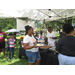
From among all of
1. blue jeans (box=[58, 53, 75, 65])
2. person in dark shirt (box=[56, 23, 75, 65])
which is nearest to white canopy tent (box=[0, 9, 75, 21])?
person in dark shirt (box=[56, 23, 75, 65])

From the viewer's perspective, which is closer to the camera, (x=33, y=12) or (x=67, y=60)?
(x=67, y=60)

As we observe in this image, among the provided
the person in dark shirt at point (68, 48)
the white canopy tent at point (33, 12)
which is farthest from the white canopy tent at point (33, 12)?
the person in dark shirt at point (68, 48)

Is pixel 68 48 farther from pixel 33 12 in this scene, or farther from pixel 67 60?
pixel 33 12

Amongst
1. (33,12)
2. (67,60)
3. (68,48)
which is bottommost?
(67,60)

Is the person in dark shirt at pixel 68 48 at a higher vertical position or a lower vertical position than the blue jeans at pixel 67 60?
higher

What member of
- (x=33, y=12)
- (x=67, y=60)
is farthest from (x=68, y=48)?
(x=33, y=12)

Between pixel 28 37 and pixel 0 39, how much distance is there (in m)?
2.54

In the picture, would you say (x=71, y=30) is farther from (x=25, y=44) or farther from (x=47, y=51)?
(x=47, y=51)

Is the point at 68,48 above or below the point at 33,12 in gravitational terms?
below

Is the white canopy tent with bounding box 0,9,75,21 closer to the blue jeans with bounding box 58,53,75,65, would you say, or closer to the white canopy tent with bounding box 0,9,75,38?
the white canopy tent with bounding box 0,9,75,38

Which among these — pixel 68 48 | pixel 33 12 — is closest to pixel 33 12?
pixel 33 12

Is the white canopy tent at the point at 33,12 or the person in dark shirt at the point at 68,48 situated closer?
the person in dark shirt at the point at 68,48

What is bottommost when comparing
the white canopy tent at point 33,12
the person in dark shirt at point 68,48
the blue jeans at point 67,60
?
the blue jeans at point 67,60

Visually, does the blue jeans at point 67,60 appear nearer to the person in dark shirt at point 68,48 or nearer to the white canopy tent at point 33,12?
the person in dark shirt at point 68,48
